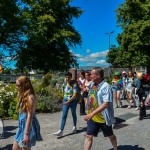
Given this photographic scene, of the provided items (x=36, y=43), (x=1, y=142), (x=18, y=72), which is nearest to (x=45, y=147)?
(x=1, y=142)

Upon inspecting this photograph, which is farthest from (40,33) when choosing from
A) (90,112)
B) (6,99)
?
(90,112)

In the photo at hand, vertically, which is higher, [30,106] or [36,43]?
[36,43]

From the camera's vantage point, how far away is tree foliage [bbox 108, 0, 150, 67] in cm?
3500

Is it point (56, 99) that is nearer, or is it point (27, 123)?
point (27, 123)

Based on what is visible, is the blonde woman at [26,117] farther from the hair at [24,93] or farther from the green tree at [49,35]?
the green tree at [49,35]

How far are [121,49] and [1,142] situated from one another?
32.9m

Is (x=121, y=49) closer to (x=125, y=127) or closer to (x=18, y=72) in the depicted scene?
(x=18, y=72)

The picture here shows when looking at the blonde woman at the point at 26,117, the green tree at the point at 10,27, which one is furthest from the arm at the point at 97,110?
the green tree at the point at 10,27

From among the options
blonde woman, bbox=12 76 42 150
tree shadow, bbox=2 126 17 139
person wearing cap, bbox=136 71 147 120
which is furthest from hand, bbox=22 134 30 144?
person wearing cap, bbox=136 71 147 120

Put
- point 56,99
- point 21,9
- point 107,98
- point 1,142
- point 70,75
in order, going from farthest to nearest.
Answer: point 21,9
point 56,99
point 70,75
point 1,142
point 107,98

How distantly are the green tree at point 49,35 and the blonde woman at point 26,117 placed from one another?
30.1 m

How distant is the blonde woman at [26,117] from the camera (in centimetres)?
478

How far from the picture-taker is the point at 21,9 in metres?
37.7

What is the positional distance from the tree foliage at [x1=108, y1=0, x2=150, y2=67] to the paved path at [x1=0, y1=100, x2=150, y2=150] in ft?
84.8
